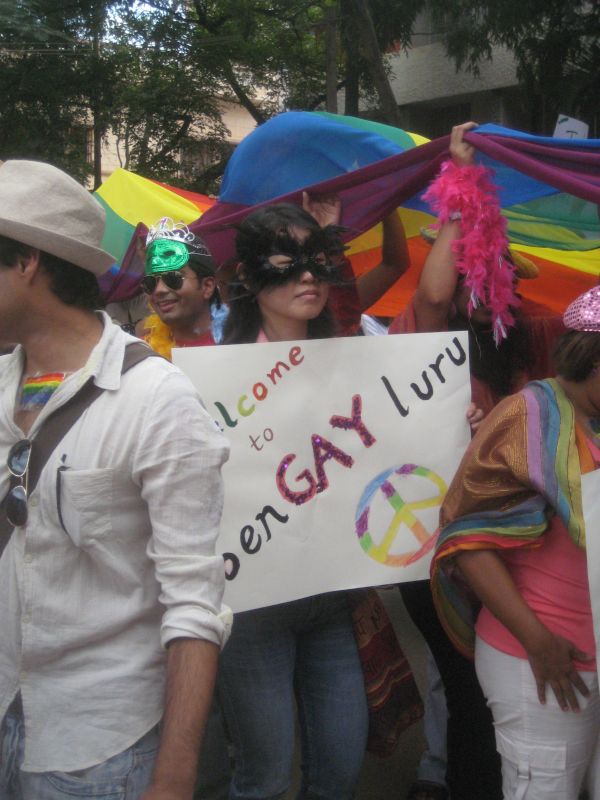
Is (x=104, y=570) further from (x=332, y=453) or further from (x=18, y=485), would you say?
(x=332, y=453)

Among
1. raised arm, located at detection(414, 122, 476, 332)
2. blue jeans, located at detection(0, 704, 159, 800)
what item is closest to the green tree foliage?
raised arm, located at detection(414, 122, 476, 332)

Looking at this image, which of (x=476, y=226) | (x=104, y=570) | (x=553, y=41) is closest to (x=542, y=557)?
(x=476, y=226)

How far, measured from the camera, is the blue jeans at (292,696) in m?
2.32

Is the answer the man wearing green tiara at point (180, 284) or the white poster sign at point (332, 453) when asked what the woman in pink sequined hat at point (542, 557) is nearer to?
the white poster sign at point (332, 453)

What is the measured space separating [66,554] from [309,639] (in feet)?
3.46

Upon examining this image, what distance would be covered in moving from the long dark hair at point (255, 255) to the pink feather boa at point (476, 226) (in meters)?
0.34

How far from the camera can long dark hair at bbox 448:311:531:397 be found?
9.25 ft

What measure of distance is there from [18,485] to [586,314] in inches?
48.5

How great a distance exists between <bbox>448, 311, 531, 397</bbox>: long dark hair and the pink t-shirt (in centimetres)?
84

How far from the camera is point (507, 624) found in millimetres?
2031

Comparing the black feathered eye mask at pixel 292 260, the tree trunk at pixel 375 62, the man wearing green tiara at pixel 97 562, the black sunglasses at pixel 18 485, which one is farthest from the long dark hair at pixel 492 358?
the tree trunk at pixel 375 62

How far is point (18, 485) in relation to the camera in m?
1.53

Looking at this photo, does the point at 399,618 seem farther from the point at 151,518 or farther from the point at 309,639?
the point at 151,518

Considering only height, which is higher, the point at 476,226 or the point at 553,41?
the point at 476,226
